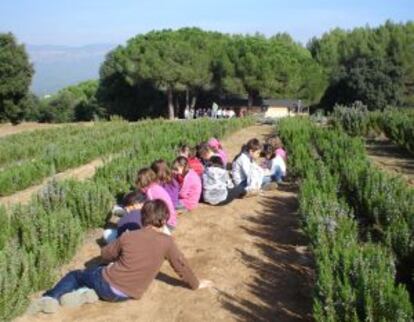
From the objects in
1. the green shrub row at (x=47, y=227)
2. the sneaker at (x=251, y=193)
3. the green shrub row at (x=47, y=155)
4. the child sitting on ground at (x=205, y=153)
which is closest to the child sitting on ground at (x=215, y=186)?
the sneaker at (x=251, y=193)

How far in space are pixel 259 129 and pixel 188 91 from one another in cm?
2517

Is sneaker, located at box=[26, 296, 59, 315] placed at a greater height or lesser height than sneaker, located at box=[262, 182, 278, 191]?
lesser

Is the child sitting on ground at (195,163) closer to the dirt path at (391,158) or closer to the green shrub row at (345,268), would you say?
the green shrub row at (345,268)

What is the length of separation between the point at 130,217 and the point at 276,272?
1.51 meters

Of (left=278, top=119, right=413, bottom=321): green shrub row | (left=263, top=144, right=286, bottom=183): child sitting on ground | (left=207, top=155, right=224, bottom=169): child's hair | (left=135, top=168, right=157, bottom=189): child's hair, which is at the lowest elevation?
(left=263, top=144, right=286, bottom=183): child sitting on ground

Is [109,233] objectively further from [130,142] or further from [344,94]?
[344,94]

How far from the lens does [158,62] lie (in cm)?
4341

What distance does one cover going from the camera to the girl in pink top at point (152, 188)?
7145 millimetres

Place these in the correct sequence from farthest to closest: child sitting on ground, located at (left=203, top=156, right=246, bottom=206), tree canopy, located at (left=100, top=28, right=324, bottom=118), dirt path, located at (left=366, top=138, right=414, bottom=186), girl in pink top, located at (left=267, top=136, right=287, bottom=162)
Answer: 1. tree canopy, located at (left=100, top=28, right=324, bottom=118)
2. dirt path, located at (left=366, top=138, right=414, bottom=186)
3. girl in pink top, located at (left=267, top=136, right=287, bottom=162)
4. child sitting on ground, located at (left=203, top=156, right=246, bottom=206)

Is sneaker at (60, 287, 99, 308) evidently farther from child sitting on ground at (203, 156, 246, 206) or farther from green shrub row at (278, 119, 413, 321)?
child sitting on ground at (203, 156, 246, 206)

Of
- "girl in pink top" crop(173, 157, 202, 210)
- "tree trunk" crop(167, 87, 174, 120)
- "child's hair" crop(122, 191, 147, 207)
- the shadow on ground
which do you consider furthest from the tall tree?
"child's hair" crop(122, 191, 147, 207)

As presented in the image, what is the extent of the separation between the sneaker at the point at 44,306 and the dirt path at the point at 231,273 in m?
0.05

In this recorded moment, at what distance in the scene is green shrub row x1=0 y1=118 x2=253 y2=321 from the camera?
5.16 metres

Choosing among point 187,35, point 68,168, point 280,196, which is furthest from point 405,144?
point 187,35
